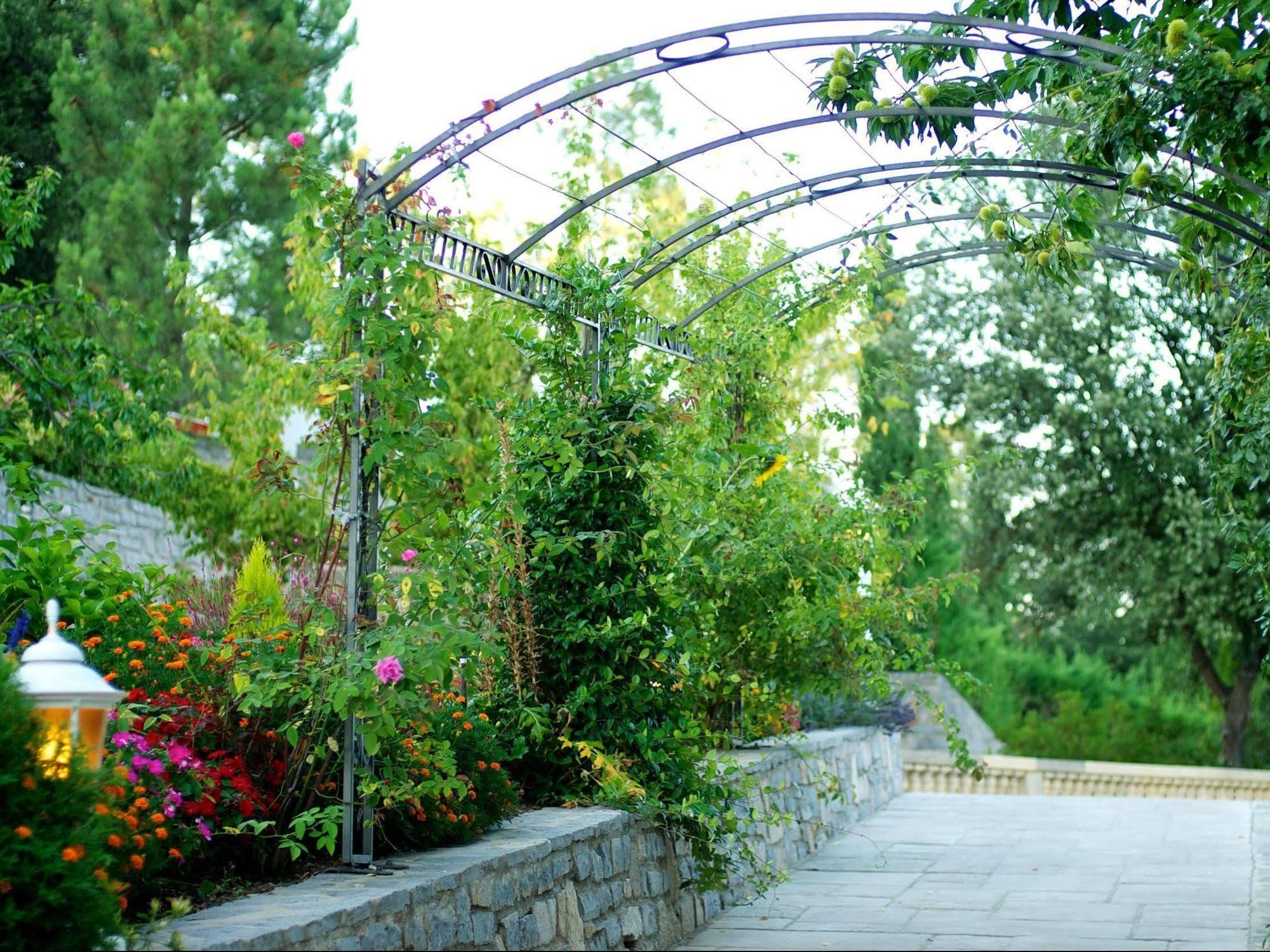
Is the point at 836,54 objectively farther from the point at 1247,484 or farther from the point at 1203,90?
the point at 1247,484

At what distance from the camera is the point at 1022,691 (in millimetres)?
20750

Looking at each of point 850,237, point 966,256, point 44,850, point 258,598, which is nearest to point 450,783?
point 258,598

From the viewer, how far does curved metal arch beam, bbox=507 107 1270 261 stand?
4.44 m

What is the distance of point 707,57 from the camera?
4.61 metres

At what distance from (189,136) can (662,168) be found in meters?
11.3

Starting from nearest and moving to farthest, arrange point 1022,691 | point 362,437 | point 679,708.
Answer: point 362,437, point 679,708, point 1022,691

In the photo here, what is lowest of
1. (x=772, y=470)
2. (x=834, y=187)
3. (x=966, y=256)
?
(x=772, y=470)

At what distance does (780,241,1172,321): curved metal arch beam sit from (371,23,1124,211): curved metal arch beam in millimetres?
1377

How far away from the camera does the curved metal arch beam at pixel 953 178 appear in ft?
15.1

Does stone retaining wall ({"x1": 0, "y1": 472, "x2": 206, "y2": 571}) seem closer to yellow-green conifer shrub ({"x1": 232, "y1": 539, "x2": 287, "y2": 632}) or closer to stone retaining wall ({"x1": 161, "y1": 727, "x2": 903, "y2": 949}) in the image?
yellow-green conifer shrub ({"x1": 232, "y1": 539, "x2": 287, "y2": 632})

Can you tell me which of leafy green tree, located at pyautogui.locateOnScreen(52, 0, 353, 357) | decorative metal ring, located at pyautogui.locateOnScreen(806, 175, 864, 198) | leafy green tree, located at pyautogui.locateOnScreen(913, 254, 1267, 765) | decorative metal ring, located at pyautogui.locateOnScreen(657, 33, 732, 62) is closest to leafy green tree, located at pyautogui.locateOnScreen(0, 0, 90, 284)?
leafy green tree, located at pyautogui.locateOnScreen(52, 0, 353, 357)

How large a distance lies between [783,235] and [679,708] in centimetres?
389

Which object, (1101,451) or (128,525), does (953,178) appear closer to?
(128,525)

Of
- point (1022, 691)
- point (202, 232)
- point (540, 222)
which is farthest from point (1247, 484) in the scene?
point (1022, 691)
